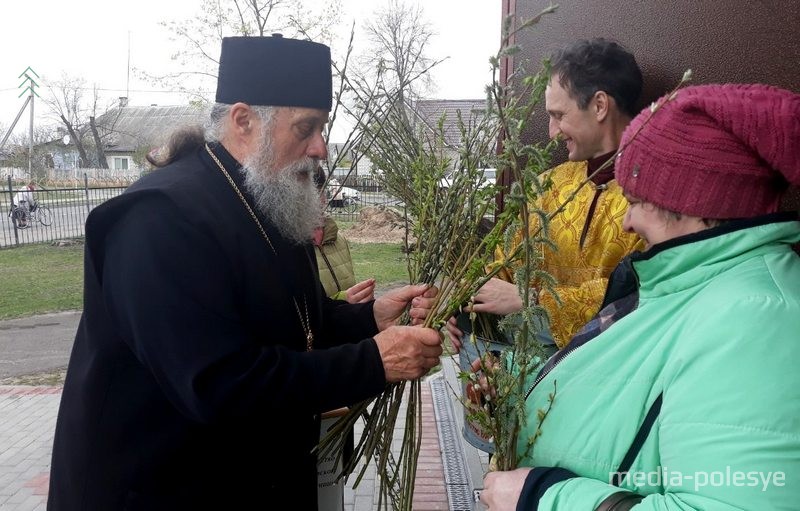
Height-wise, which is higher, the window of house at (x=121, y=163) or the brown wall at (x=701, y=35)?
the brown wall at (x=701, y=35)

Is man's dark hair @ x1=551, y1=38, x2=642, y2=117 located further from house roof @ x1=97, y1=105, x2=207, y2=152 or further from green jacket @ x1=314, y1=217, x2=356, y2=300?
house roof @ x1=97, y1=105, x2=207, y2=152

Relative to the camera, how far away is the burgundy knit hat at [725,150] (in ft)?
3.62

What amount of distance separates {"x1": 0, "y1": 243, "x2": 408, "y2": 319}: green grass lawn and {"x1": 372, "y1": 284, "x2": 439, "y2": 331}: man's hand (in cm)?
482

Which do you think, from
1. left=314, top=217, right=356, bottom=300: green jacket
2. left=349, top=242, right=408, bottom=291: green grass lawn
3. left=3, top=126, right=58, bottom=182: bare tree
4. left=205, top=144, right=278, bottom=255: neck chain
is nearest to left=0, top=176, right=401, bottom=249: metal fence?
left=349, top=242, right=408, bottom=291: green grass lawn

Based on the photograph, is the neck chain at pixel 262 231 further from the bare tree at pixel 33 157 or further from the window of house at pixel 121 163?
the window of house at pixel 121 163

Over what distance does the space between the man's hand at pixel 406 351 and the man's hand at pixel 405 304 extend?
0.20m

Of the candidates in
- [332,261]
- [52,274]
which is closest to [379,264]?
[52,274]

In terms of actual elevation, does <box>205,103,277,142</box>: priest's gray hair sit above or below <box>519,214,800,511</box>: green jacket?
above

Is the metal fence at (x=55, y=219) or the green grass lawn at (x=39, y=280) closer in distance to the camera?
the green grass lawn at (x=39, y=280)

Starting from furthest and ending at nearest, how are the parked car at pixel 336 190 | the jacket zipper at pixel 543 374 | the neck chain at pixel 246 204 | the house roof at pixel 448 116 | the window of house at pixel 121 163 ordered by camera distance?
the window of house at pixel 121 163, the parked car at pixel 336 190, the neck chain at pixel 246 204, the house roof at pixel 448 116, the jacket zipper at pixel 543 374

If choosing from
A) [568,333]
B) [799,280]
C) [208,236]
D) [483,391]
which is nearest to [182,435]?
[208,236]

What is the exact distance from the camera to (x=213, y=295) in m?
1.55

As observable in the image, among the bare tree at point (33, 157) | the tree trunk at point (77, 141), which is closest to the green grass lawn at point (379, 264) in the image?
the bare tree at point (33, 157)

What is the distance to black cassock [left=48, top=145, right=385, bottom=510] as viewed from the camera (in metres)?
1.50
